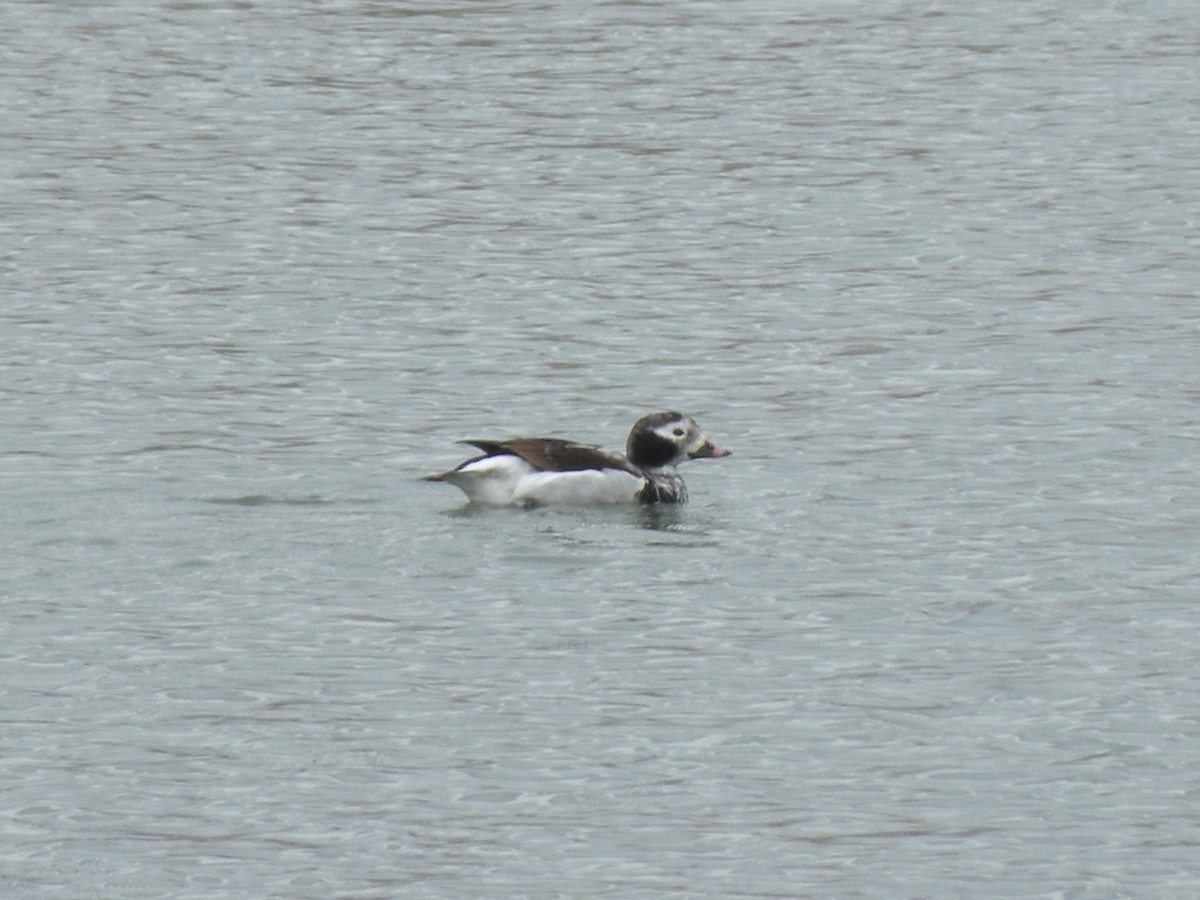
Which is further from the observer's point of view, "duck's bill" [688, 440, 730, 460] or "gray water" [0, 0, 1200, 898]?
"duck's bill" [688, 440, 730, 460]

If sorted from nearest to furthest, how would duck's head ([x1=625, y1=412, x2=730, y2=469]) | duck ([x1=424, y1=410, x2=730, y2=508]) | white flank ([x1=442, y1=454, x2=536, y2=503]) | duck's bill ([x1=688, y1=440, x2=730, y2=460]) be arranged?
white flank ([x1=442, y1=454, x2=536, y2=503]) → duck ([x1=424, y1=410, x2=730, y2=508]) → duck's head ([x1=625, y1=412, x2=730, y2=469]) → duck's bill ([x1=688, y1=440, x2=730, y2=460])

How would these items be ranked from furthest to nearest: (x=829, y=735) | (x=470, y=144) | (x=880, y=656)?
(x=470, y=144)
(x=880, y=656)
(x=829, y=735)

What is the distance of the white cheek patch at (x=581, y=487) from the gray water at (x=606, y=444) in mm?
197

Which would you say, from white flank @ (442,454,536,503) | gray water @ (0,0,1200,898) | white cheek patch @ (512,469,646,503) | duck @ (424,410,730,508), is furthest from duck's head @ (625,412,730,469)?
white flank @ (442,454,536,503)

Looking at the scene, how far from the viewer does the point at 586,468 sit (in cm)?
1584

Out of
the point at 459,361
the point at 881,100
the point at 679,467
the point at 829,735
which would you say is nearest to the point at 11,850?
the point at 829,735

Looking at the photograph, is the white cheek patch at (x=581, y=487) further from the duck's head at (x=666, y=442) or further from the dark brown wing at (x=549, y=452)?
the duck's head at (x=666, y=442)

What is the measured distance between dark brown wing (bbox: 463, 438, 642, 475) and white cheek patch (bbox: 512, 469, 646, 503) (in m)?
0.04

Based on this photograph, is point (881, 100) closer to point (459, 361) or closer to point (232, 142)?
point (232, 142)

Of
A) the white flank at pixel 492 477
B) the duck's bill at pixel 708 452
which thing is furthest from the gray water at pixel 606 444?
the duck's bill at pixel 708 452

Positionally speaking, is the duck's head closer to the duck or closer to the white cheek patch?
the duck

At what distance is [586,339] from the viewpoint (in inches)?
781

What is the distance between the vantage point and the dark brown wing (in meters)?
15.6

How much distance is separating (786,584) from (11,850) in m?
4.91
